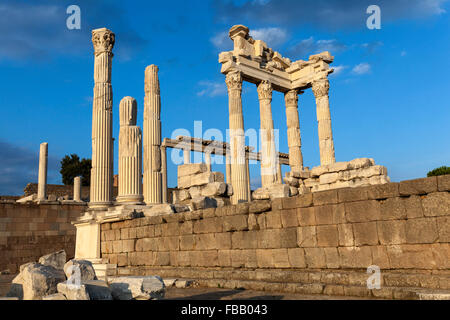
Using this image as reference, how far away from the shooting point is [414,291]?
5344mm

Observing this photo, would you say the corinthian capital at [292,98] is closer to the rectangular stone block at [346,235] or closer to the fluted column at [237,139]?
the fluted column at [237,139]

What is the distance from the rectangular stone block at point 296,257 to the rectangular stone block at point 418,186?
239 centimetres

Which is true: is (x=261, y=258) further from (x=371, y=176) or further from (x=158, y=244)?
(x=371, y=176)

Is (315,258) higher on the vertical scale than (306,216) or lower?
lower

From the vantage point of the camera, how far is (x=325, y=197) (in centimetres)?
739

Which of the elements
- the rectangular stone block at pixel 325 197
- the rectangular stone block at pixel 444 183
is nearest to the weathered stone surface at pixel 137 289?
the rectangular stone block at pixel 325 197

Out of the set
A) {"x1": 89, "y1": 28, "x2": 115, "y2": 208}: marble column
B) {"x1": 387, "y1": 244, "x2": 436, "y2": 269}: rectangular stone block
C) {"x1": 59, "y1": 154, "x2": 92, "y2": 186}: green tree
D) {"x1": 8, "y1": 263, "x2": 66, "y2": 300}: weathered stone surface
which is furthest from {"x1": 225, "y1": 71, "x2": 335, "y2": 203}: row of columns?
{"x1": 59, "y1": 154, "x2": 92, "y2": 186}: green tree

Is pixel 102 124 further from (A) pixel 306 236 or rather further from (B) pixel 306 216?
(A) pixel 306 236

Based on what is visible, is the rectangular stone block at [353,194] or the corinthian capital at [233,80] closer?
the rectangular stone block at [353,194]

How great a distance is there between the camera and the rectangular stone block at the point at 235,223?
8.90 m

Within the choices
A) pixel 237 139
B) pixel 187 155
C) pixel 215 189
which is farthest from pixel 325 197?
pixel 187 155

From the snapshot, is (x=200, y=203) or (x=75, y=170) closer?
(x=200, y=203)

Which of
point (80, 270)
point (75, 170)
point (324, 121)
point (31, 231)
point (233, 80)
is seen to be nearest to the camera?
point (80, 270)

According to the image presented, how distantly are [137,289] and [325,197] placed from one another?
403cm
